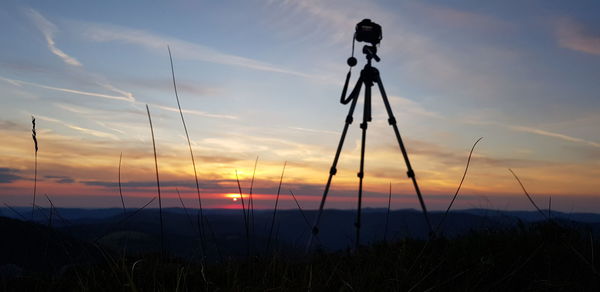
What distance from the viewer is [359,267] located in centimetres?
377

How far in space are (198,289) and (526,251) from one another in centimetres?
375

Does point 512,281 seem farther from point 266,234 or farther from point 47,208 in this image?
point 47,208

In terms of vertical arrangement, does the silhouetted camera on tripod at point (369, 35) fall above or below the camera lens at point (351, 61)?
above

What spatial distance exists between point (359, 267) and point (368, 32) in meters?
5.08

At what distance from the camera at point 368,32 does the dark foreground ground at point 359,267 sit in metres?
3.85

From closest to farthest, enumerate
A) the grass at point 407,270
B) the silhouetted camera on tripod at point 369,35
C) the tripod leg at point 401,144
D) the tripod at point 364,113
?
the grass at point 407,270 < the tripod leg at point 401,144 < the tripod at point 364,113 < the silhouetted camera on tripod at point 369,35

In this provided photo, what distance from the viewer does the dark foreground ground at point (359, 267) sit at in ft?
11.8

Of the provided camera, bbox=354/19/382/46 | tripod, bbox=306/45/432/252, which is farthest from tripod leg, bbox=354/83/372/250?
camera, bbox=354/19/382/46

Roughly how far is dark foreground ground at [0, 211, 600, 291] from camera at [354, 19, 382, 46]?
3.85 m

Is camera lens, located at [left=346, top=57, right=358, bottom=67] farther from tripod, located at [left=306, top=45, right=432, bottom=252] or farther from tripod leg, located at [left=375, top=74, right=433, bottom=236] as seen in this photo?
tripod leg, located at [left=375, top=74, right=433, bottom=236]

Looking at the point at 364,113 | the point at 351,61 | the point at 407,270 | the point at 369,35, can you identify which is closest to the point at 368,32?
the point at 369,35

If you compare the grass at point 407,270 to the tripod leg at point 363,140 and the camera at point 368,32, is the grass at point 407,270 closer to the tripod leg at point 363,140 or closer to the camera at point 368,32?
the tripod leg at point 363,140

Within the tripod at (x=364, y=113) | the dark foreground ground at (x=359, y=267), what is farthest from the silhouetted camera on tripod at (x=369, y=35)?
the dark foreground ground at (x=359, y=267)

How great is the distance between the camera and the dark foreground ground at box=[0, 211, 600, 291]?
359 centimetres
